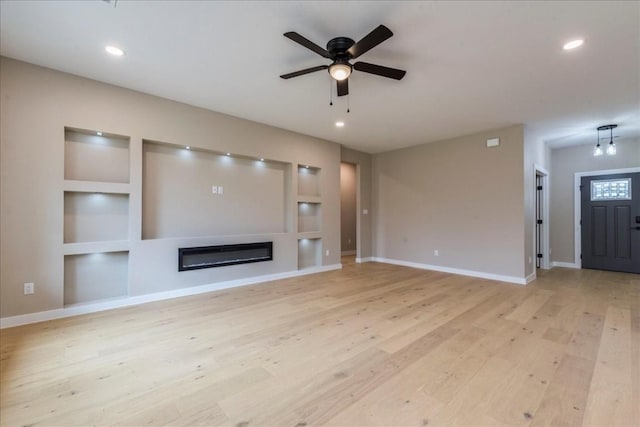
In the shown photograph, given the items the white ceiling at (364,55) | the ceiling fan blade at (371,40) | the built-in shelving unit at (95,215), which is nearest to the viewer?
the ceiling fan blade at (371,40)

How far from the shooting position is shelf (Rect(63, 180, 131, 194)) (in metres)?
3.27

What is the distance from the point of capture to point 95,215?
3.55 meters

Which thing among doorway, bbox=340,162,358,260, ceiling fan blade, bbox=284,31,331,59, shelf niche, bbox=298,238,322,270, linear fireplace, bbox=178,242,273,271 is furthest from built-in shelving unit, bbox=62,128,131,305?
doorway, bbox=340,162,358,260

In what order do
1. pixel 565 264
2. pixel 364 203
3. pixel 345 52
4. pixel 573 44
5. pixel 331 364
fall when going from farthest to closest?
pixel 364 203
pixel 565 264
pixel 573 44
pixel 345 52
pixel 331 364

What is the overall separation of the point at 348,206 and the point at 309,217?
2.81m

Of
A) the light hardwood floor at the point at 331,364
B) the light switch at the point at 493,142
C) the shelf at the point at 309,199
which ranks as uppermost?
the light switch at the point at 493,142

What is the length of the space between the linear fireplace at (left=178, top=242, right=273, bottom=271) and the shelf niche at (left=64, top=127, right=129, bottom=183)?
1.34 metres

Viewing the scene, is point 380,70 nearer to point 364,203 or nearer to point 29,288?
point 29,288

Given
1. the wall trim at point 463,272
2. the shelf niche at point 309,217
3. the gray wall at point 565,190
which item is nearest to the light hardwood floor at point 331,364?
the wall trim at point 463,272

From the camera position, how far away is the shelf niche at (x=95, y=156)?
3406mm

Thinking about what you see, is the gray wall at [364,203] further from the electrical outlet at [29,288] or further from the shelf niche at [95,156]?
the electrical outlet at [29,288]

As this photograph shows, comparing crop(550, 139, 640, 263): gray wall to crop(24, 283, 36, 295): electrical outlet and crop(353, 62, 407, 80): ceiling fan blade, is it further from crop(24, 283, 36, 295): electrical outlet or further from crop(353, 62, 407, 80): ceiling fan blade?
crop(24, 283, 36, 295): electrical outlet

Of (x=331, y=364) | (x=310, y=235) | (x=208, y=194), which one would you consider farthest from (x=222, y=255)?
(x=331, y=364)

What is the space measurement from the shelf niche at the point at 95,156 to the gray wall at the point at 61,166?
0.52 feet
